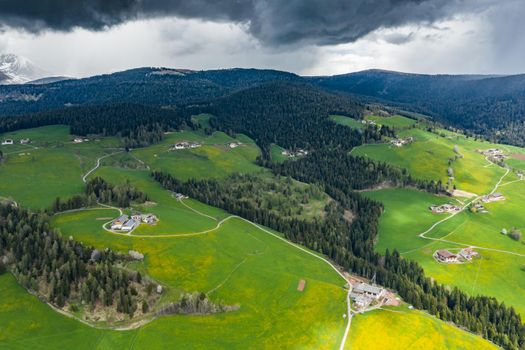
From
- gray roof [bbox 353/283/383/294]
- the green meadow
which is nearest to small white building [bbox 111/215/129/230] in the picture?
the green meadow

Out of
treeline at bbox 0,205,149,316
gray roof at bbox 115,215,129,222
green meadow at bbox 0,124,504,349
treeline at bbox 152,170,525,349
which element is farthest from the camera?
gray roof at bbox 115,215,129,222

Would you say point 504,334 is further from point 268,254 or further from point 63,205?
point 63,205

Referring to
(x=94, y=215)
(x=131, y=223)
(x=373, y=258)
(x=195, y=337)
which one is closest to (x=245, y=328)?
(x=195, y=337)

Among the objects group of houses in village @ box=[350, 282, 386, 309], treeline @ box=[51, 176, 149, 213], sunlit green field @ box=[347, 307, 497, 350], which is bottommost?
sunlit green field @ box=[347, 307, 497, 350]

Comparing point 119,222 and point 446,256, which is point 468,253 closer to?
point 446,256

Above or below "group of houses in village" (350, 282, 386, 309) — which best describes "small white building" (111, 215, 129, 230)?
above

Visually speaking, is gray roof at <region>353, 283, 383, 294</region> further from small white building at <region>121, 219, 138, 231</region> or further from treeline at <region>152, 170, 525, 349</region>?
small white building at <region>121, 219, 138, 231</region>
